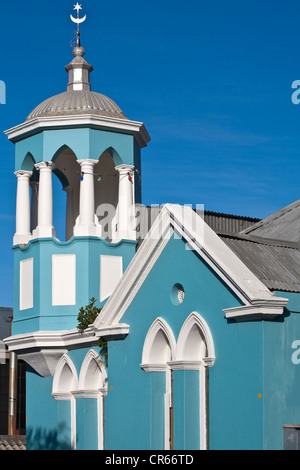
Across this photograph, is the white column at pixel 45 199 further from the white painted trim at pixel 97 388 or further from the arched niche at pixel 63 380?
the white painted trim at pixel 97 388

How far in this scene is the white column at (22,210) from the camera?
24203 mm

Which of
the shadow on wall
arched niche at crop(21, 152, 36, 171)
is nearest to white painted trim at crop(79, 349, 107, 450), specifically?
the shadow on wall

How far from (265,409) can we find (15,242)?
33.0ft

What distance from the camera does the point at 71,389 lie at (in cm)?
2308

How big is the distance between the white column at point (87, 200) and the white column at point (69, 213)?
2.53m

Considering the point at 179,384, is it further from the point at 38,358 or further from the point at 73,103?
the point at 73,103

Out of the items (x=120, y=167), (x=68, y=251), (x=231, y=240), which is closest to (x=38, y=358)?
(x=68, y=251)

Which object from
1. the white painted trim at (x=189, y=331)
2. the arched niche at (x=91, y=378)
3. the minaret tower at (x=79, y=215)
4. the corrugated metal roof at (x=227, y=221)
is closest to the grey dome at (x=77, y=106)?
the minaret tower at (x=79, y=215)

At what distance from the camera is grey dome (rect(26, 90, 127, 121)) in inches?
930

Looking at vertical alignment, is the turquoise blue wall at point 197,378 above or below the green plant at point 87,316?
below

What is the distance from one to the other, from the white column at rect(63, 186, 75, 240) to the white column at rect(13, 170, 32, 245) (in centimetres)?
193

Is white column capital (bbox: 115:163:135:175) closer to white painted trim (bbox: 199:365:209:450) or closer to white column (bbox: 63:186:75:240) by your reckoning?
white column (bbox: 63:186:75:240)

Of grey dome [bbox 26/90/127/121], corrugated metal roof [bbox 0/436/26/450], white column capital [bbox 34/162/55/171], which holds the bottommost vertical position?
corrugated metal roof [bbox 0/436/26/450]
